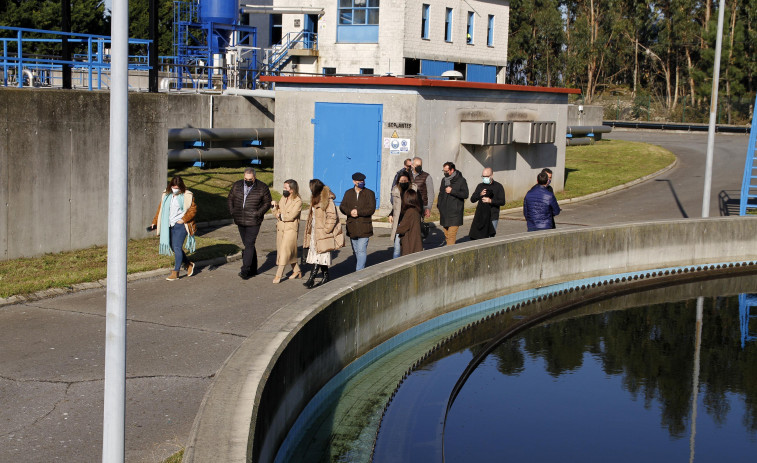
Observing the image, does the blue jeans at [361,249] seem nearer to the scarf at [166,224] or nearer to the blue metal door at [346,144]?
the scarf at [166,224]

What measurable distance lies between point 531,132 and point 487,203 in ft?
34.0

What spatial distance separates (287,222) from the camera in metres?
15.3

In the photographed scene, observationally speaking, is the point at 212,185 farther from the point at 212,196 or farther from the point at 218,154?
the point at 218,154

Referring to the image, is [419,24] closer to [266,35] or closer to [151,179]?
[266,35]

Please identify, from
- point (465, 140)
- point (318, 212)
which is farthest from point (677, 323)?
point (465, 140)

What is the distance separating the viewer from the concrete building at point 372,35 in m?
43.8


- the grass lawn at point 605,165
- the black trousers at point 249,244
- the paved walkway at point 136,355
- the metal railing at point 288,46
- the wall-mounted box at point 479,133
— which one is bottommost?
the paved walkway at point 136,355

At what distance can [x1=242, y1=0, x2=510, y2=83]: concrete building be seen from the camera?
1724 inches

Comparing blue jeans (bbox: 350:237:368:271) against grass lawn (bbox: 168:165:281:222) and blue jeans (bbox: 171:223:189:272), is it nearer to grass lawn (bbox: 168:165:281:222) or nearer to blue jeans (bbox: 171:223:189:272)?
blue jeans (bbox: 171:223:189:272)

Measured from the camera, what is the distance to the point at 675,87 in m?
83.1

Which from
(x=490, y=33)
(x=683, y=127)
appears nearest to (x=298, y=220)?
(x=490, y=33)

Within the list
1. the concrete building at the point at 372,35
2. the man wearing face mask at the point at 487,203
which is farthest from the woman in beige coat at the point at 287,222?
the concrete building at the point at 372,35

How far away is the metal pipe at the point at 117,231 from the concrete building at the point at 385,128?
17.5 m

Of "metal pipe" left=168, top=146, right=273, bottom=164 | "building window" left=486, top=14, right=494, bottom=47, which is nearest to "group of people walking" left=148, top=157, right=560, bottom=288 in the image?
"metal pipe" left=168, top=146, right=273, bottom=164
